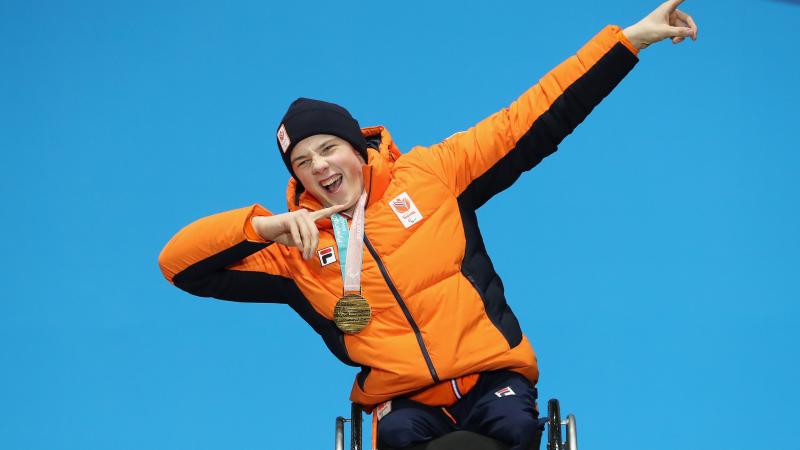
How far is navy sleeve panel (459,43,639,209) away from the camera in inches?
97.0

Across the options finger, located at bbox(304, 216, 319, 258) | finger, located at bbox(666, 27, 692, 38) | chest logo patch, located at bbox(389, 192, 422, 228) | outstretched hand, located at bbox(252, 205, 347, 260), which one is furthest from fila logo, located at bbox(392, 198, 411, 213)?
finger, located at bbox(666, 27, 692, 38)

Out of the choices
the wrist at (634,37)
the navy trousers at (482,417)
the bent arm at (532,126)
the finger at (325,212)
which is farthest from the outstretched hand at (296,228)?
the wrist at (634,37)

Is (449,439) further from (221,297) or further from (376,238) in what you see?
(221,297)

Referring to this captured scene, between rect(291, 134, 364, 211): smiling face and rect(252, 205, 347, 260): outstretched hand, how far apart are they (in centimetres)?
4

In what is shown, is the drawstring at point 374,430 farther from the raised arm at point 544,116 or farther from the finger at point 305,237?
the raised arm at point 544,116

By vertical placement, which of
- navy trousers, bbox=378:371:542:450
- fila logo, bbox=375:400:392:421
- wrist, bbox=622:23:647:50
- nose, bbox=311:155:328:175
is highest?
wrist, bbox=622:23:647:50

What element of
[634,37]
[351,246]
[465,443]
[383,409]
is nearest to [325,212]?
[351,246]

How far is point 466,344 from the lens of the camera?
243 cm

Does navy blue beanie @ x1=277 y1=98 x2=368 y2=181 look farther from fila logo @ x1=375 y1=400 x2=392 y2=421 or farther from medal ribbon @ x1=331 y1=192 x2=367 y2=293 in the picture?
fila logo @ x1=375 y1=400 x2=392 y2=421

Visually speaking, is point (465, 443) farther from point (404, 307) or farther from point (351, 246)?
point (351, 246)

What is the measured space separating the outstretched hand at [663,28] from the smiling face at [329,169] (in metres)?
0.61

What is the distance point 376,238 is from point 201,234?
351 millimetres

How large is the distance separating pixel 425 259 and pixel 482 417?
33cm

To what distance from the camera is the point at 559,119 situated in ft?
8.20
